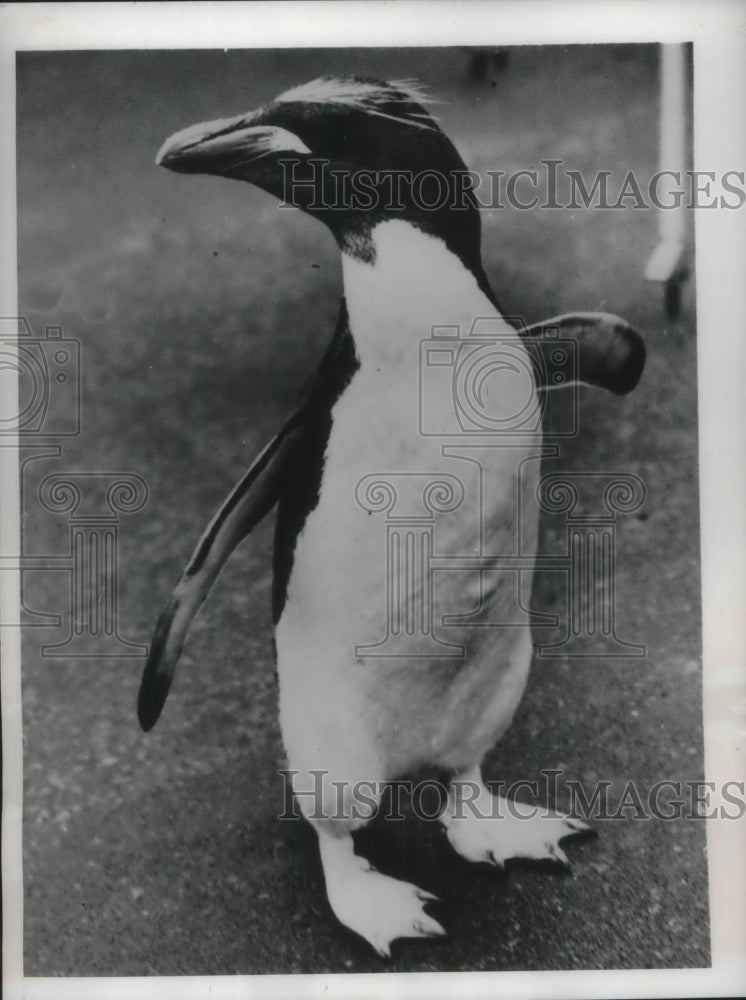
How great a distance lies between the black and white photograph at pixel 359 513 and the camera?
96 cm

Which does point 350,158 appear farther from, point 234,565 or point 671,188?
point 234,565

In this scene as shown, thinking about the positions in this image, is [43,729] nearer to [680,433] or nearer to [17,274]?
[17,274]

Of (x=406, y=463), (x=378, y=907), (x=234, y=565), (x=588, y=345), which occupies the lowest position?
(x=378, y=907)

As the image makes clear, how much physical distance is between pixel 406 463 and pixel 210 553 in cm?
24

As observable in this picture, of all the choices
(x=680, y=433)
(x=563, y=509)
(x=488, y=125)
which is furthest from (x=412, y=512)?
(x=488, y=125)

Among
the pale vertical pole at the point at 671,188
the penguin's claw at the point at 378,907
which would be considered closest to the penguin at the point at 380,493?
the penguin's claw at the point at 378,907

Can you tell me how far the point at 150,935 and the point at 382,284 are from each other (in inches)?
30.7

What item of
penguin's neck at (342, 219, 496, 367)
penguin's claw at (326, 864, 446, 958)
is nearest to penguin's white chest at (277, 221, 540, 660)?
penguin's neck at (342, 219, 496, 367)

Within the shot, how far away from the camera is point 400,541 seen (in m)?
0.96

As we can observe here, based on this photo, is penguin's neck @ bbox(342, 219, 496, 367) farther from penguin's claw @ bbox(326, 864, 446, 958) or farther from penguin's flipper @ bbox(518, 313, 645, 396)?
penguin's claw @ bbox(326, 864, 446, 958)

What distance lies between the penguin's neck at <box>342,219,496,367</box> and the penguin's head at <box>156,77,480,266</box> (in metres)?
0.02

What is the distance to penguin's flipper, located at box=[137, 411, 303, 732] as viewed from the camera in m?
0.96

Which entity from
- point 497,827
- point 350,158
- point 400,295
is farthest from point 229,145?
point 497,827

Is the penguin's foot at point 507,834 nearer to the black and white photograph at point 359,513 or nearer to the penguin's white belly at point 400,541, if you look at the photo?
the black and white photograph at point 359,513
